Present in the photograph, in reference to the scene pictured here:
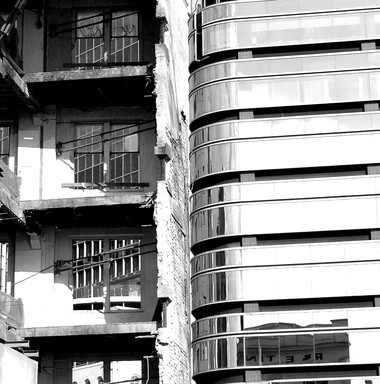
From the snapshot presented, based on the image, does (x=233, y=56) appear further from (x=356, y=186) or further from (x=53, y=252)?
(x=53, y=252)

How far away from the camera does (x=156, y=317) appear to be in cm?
3769

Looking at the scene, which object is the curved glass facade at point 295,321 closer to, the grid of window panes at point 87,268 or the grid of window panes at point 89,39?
the grid of window panes at point 87,268

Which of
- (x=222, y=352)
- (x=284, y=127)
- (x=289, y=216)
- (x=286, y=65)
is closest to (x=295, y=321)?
(x=222, y=352)

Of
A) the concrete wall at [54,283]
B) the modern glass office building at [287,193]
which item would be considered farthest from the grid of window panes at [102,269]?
the modern glass office building at [287,193]

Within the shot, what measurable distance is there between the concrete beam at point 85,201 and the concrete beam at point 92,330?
3238 millimetres

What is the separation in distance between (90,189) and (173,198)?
3141 millimetres

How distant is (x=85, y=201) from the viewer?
1471 inches

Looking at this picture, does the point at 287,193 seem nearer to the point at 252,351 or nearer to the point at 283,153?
the point at 283,153

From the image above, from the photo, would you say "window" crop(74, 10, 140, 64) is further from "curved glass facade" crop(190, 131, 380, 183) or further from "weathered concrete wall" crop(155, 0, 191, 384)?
"curved glass facade" crop(190, 131, 380, 183)

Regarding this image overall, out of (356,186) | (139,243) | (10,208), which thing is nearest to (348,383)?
(356,186)

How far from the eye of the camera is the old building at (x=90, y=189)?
1475 inches

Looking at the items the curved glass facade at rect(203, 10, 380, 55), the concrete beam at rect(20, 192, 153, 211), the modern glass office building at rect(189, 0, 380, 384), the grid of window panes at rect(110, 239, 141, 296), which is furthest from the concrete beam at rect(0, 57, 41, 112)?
the curved glass facade at rect(203, 10, 380, 55)

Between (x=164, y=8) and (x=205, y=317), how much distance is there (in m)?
23.1

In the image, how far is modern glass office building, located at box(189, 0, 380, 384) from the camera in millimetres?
56750
